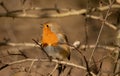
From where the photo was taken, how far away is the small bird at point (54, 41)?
15.8 feet

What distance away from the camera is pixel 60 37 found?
488cm

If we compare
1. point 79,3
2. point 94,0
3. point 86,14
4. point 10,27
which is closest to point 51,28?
point 86,14

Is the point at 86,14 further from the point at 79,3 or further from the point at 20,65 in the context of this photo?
the point at 79,3

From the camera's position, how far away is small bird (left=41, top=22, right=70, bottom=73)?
4809 millimetres

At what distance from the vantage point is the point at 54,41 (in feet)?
15.7

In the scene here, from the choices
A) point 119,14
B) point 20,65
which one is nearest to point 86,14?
point 119,14

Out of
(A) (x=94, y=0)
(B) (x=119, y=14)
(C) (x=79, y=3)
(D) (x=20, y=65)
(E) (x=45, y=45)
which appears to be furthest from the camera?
(C) (x=79, y=3)

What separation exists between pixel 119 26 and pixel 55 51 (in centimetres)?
66

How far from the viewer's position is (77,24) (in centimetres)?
1124

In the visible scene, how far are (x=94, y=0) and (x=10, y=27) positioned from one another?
2.86 meters

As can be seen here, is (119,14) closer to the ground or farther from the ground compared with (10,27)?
farther from the ground

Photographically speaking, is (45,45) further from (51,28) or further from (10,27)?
(10,27)

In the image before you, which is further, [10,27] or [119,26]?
[10,27]

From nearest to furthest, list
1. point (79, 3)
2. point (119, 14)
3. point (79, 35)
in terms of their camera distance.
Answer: point (119, 14) → point (79, 35) → point (79, 3)
